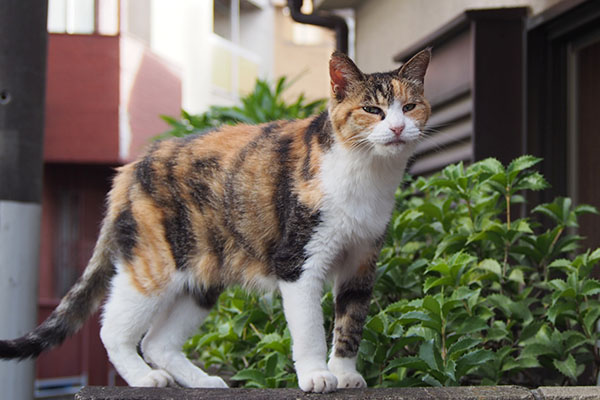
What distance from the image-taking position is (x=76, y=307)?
3.10 m

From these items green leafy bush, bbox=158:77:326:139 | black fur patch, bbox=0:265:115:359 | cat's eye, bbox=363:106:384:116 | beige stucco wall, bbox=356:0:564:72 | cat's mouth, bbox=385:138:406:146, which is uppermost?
beige stucco wall, bbox=356:0:564:72

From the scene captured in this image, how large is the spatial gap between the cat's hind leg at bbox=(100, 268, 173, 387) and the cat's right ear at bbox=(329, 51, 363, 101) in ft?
3.20

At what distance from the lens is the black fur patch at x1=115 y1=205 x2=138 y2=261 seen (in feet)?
9.70

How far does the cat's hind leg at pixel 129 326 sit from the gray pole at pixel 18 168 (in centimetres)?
100

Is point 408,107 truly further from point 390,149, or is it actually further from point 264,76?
point 264,76

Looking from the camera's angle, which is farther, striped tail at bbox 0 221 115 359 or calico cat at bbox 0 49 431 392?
striped tail at bbox 0 221 115 359

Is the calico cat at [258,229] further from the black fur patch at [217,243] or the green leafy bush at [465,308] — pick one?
the green leafy bush at [465,308]

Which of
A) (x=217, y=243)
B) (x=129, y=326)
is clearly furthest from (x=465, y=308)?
(x=129, y=326)

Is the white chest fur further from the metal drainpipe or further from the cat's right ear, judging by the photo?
the metal drainpipe

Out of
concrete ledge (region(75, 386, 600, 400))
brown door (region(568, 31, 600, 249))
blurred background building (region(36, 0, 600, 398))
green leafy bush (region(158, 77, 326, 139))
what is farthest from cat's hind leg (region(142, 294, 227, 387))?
green leafy bush (region(158, 77, 326, 139))

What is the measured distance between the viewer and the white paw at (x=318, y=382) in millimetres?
2471

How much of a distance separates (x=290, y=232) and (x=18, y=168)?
5.61 ft

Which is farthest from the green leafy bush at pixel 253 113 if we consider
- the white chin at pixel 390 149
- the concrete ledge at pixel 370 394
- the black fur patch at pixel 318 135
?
the concrete ledge at pixel 370 394

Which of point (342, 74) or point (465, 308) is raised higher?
point (342, 74)
